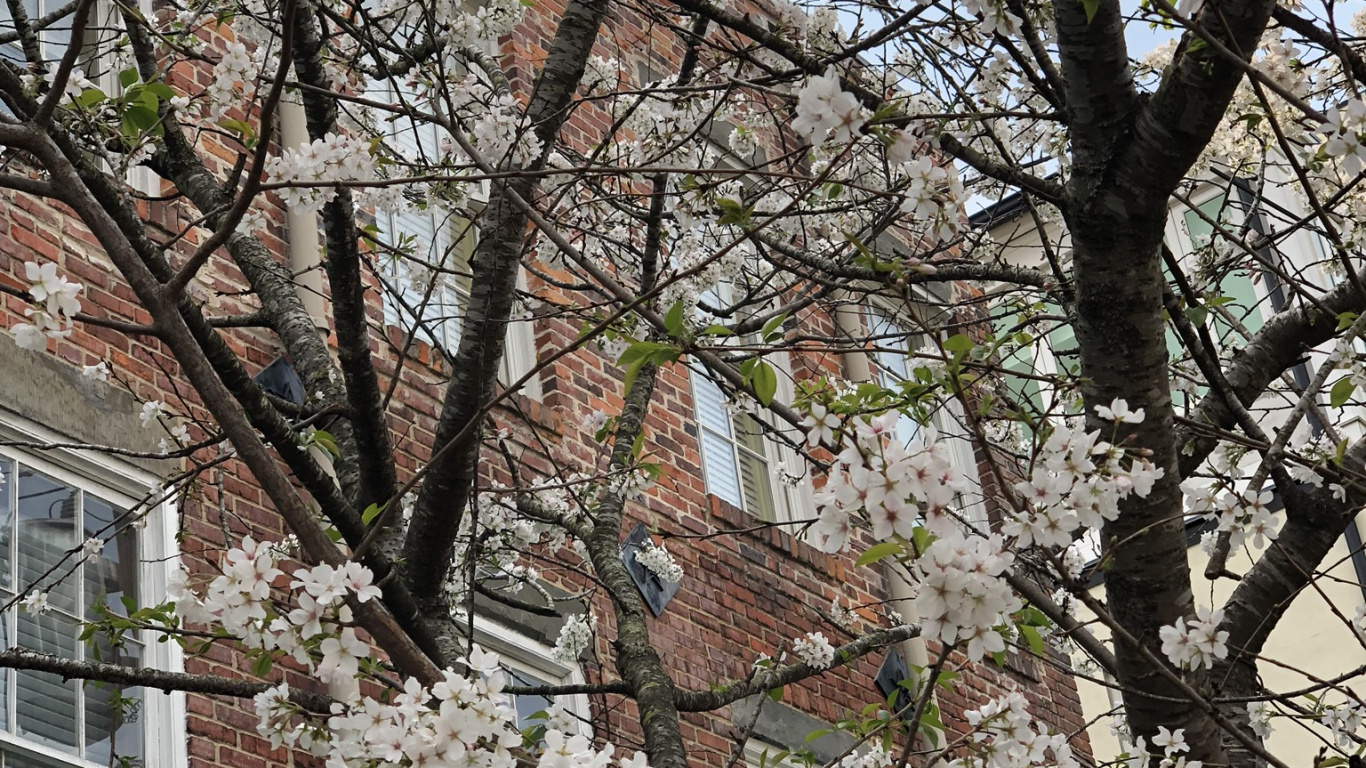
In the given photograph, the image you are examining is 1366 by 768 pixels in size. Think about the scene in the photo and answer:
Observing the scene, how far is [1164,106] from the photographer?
3238 millimetres

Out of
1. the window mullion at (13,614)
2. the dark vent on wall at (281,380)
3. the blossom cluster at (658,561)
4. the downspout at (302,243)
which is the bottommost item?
the window mullion at (13,614)

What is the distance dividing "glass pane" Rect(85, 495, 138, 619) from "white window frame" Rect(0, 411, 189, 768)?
28mm

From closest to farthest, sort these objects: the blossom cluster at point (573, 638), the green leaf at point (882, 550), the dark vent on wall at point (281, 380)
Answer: the green leaf at point (882, 550), the blossom cluster at point (573, 638), the dark vent on wall at point (281, 380)

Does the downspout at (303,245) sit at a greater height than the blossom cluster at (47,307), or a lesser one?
greater

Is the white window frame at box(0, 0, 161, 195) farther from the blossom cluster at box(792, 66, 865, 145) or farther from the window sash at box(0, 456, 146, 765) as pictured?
the blossom cluster at box(792, 66, 865, 145)

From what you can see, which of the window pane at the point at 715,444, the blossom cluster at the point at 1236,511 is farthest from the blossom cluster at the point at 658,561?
the blossom cluster at the point at 1236,511

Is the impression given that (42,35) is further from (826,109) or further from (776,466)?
(776,466)

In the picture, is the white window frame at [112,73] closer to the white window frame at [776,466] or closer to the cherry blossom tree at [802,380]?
the cherry blossom tree at [802,380]

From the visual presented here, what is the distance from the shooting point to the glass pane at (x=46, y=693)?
471cm

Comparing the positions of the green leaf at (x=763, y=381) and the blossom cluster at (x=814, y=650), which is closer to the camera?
the green leaf at (x=763, y=381)

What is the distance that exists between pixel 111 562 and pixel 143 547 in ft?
0.42

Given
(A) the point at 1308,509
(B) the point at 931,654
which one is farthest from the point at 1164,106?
(B) the point at 931,654

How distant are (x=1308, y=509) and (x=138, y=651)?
3617 mm

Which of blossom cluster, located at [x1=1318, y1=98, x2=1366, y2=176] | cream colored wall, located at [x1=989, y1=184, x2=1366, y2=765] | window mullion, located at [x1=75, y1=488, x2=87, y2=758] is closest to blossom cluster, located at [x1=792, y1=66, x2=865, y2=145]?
blossom cluster, located at [x1=1318, y1=98, x2=1366, y2=176]
